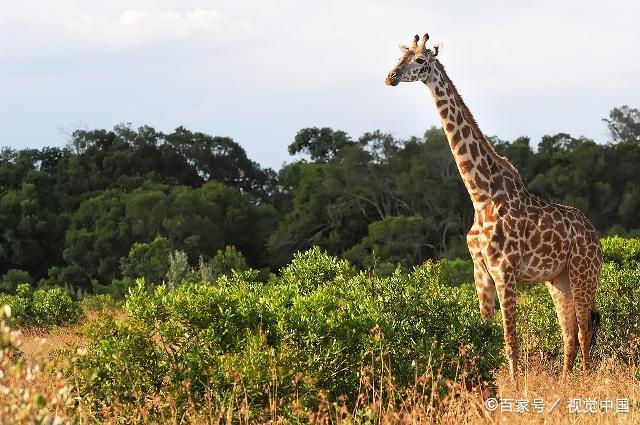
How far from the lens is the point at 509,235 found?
11.0 meters

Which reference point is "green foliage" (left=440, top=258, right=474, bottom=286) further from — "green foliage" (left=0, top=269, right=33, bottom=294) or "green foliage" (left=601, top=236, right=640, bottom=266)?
"green foliage" (left=0, top=269, right=33, bottom=294)

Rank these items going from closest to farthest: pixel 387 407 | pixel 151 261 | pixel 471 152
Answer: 1. pixel 387 407
2. pixel 471 152
3. pixel 151 261

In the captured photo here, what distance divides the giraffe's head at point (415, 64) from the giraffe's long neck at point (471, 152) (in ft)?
0.39

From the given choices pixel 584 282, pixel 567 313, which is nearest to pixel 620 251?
pixel 567 313

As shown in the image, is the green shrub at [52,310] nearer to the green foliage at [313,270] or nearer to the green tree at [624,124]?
the green foliage at [313,270]

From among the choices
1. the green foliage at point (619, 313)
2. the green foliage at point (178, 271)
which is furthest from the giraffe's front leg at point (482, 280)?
the green foliage at point (178, 271)

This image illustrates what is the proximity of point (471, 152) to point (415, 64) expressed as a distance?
1156mm

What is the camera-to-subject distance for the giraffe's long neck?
11352mm

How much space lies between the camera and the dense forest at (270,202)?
4997 centimetres

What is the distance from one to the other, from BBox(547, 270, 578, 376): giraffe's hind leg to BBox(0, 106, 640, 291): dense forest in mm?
33949

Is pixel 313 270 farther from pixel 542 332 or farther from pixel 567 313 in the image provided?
pixel 542 332

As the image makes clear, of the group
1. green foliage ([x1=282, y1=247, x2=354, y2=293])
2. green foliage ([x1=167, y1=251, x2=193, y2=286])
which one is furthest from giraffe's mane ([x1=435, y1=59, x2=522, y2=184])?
green foliage ([x1=167, y1=251, x2=193, y2=286])

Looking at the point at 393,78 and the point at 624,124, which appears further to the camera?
the point at 624,124

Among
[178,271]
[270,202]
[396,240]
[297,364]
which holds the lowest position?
[297,364]
